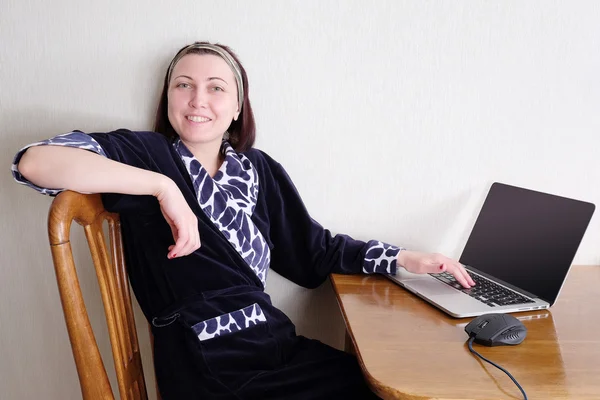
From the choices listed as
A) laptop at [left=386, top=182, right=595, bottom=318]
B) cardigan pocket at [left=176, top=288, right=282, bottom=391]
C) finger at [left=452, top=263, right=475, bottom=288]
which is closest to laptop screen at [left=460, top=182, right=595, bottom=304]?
laptop at [left=386, top=182, right=595, bottom=318]

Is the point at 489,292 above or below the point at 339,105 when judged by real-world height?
below

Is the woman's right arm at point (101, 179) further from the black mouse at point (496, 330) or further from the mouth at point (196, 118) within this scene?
the black mouse at point (496, 330)

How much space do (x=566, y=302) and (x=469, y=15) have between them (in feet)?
2.36

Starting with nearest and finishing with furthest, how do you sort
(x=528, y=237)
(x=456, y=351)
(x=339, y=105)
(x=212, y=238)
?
1. (x=456, y=351)
2. (x=212, y=238)
3. (x=528, y=237)
4. (x=339, y=105)

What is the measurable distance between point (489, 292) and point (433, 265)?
0.13 meters

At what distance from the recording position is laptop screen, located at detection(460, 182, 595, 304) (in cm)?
112

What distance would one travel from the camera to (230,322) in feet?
3.52

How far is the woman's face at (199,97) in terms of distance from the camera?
114 centimetres

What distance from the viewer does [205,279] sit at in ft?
3.59

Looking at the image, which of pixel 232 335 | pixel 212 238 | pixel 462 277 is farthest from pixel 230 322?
pixel 462 277

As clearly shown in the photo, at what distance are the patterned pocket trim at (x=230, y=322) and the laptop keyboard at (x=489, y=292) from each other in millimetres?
446

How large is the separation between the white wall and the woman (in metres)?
0.11

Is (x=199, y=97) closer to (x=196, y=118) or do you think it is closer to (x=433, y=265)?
(x=196, y=118)

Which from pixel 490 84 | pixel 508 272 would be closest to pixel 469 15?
pixel 490 84
